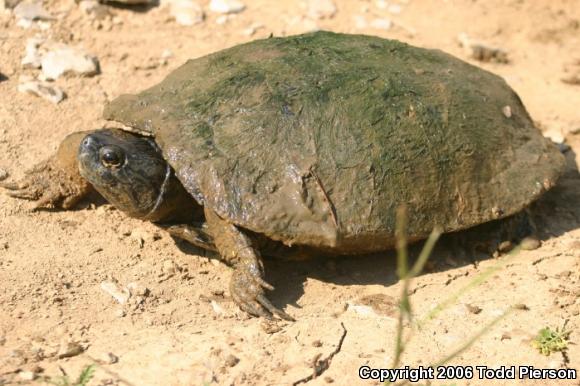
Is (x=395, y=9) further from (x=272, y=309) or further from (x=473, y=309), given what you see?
(x=272, y=309)

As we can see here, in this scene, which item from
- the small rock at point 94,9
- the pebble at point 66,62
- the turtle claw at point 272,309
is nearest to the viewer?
the turtle claw at point 272,309

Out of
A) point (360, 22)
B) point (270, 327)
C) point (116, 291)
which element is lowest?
point (116, 291)

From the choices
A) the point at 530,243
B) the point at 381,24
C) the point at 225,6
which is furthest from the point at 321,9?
the point at 530,243

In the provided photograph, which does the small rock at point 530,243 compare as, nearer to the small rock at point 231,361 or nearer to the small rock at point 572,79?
the small rock at point 231,361

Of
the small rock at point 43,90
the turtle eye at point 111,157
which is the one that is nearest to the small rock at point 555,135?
the turtle eye at point 111,157

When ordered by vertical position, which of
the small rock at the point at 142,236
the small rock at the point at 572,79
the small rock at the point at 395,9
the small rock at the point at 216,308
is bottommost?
the small rock at the point at 142,236

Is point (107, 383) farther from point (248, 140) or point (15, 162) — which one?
point (15, 162)
